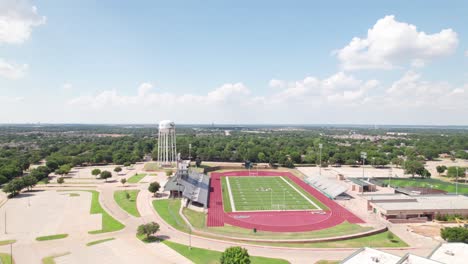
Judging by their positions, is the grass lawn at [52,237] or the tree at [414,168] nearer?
the grass lawn at [52,237]

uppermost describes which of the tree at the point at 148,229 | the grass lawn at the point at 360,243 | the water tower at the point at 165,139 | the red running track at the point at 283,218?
the water tower at the point at 165,139

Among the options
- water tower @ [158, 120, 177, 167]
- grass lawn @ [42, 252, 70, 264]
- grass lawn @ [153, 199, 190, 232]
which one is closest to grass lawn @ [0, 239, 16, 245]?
grass lawn @ [42, 252, 70, 264]

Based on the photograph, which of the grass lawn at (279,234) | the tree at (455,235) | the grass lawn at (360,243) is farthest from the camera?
the grass lawn at (279,234)

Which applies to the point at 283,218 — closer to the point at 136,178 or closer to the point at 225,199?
the point at 225,199

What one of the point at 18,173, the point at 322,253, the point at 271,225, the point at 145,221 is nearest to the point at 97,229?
the point at 145,221

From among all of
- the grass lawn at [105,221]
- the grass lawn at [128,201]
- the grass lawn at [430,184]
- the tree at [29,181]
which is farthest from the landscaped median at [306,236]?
the grass lawn at [430,184]

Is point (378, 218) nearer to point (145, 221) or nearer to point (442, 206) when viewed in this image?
point (442, 206)

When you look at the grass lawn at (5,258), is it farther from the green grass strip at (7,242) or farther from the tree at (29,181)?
the tree at (29,181)

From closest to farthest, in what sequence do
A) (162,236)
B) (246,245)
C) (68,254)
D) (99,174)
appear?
(68,254) → (246,245) → (162,236) → (99,174)
